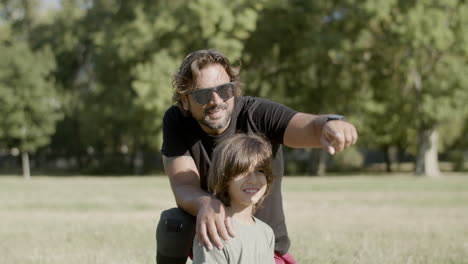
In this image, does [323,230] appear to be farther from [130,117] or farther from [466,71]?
[130,117]

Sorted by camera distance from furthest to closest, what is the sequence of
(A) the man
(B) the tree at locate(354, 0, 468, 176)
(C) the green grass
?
(B) the tree at locate(354, 0, 468, 176), (C) the green grass, (A) the man

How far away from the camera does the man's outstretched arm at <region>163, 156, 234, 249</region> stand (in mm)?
3160

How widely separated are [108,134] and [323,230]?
33.5 metres

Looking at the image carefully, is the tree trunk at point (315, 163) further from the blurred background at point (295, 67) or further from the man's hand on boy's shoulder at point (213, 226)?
the man's hand on boy's shoulder at point (213, 226)

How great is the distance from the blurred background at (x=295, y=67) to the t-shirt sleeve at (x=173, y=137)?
22.9 metres

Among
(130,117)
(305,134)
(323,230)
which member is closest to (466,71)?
(130,117)

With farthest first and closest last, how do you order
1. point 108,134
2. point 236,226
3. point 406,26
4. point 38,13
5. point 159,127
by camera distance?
point 38,13, point 108,134, point 159,127, point 406,26, point 236,226

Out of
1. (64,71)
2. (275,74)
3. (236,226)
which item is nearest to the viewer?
(236,226)

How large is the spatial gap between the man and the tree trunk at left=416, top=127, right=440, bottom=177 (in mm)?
27469

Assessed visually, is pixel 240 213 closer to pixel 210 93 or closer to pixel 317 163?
pixel 210 93

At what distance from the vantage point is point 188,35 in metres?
31.9

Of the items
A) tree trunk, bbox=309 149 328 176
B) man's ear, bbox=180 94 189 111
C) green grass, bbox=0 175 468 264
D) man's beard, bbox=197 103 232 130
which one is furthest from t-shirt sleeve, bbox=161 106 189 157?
tree trunk, bbox=309 149 328 176

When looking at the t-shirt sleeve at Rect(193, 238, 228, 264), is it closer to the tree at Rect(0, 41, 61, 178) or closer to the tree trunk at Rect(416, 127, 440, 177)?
the tree trunk at Rect(416, 127, 440, 177)

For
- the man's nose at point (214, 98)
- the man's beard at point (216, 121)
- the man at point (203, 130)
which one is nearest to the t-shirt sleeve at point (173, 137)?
the man at point (203, 130)
